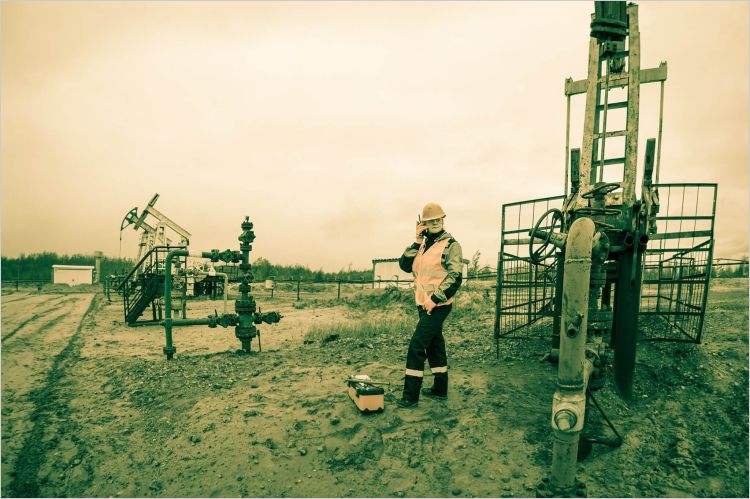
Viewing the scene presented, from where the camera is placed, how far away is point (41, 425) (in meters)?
5.03

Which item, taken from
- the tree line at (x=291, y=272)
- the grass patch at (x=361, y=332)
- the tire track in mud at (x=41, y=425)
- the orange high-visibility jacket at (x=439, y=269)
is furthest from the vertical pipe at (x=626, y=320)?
the tree line at (x=291, y=272)

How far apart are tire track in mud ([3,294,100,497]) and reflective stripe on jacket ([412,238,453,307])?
3586 millimetres

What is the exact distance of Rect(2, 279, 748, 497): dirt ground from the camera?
155 inches

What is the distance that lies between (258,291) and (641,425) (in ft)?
85.0

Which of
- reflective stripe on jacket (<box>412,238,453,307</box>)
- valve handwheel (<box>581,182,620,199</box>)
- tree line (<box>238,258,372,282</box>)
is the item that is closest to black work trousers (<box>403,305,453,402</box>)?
reflective stripe on jacket (<box>412,238,453,307</box>)

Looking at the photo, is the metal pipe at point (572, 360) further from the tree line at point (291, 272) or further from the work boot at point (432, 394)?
the tree line at point (291, 272)

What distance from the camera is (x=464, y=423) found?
4.56 meters

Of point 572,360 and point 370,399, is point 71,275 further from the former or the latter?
point 572,360

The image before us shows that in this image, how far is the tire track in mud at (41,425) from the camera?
13.3ft

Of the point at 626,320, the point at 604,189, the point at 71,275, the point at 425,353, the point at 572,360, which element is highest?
the point at 604,189

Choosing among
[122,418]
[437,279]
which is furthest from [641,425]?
[122,418]

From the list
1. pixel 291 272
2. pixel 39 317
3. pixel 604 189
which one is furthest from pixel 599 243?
pixel 291 272

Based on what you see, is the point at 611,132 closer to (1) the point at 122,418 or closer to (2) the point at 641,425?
(2) the point at 641,425

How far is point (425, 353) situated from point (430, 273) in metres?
0.84
